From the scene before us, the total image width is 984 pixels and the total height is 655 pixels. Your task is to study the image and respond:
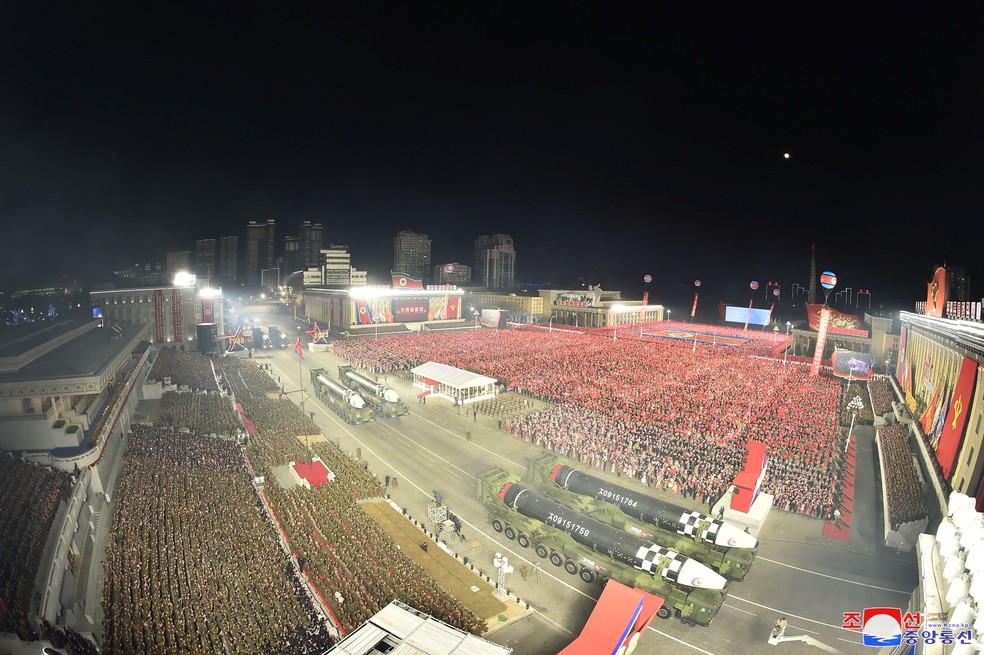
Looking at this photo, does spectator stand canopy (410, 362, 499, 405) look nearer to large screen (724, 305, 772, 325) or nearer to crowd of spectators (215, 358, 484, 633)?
crowd of spectators (215, 358, 484, 633)

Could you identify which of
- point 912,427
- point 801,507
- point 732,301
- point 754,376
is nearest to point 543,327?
point 754,376

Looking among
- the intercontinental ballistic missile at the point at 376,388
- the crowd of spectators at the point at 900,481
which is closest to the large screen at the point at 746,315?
the crowd of spectators at the point at 900,481

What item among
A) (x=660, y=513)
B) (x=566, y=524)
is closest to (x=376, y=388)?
(x=566, y=524)

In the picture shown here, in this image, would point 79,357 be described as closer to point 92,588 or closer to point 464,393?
point 92,588

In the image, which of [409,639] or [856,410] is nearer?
[409,639]

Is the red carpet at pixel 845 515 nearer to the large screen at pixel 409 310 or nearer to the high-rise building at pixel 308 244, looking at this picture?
the large screen at pixel 409 310

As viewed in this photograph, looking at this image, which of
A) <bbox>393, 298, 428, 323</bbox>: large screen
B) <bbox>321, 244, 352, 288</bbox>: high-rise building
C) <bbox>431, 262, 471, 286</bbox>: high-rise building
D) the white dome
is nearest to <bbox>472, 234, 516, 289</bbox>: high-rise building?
<bbox>431, 262, 471, 286</bbox>: high-rise building

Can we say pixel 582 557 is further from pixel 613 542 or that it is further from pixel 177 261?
pixel 177 261
